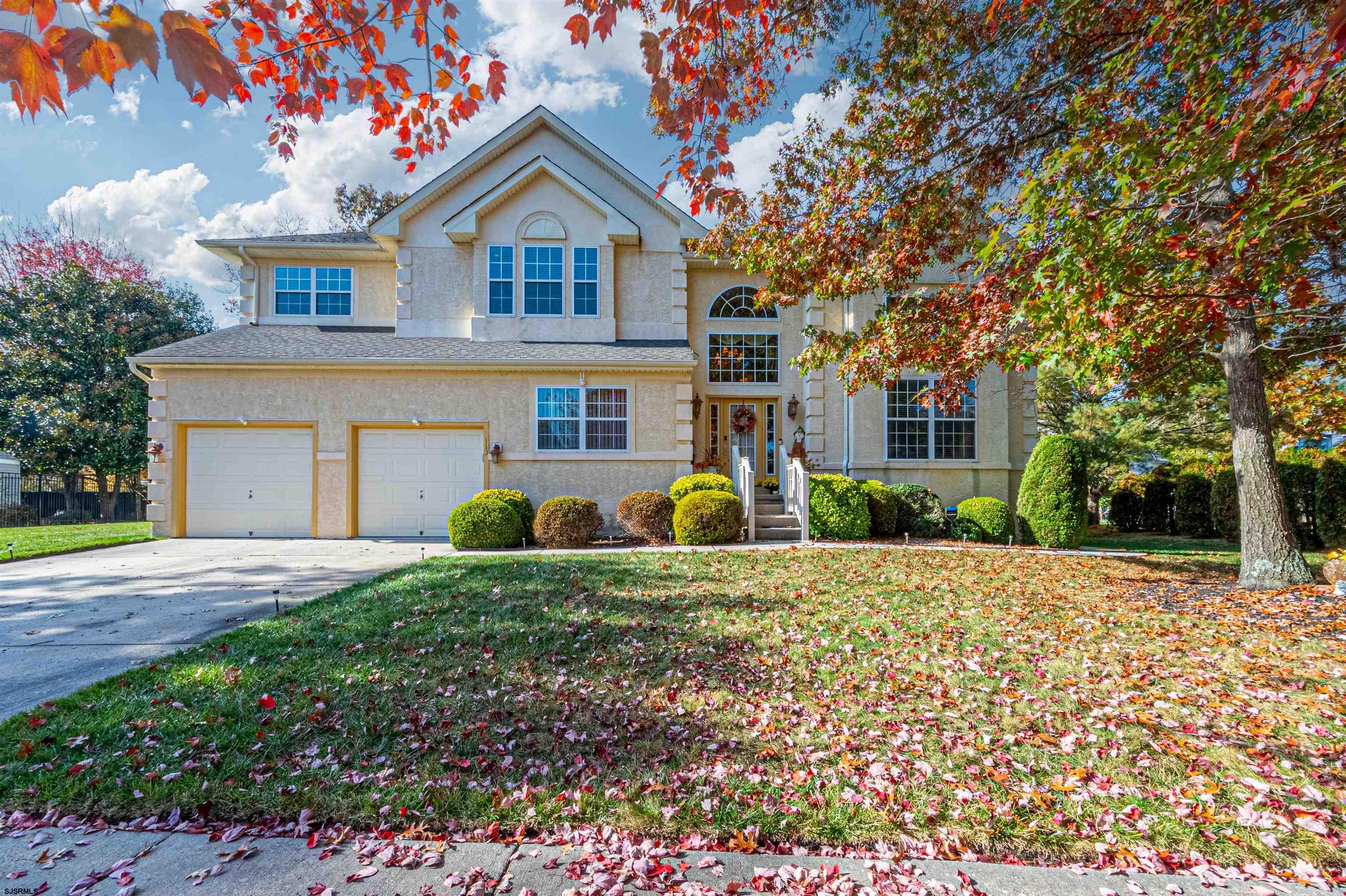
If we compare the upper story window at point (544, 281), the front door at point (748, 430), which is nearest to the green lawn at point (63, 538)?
the upper story window at point (544, 281)

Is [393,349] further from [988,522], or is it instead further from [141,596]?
[988,522]

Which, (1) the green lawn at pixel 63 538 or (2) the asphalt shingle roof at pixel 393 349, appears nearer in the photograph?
(1) the green lawn at pixel 63 538

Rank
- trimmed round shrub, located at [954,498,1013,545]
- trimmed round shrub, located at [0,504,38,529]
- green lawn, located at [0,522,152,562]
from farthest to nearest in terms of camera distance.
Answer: trimmed round shrub, located at [0,504,38,529] < trimmed round shrub, located at [954,498,1013,545] < green lawn, located at [0,522,152,562]

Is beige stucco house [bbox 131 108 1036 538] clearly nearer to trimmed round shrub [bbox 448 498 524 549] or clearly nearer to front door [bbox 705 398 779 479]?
front door [bbox 705 398 779 479]

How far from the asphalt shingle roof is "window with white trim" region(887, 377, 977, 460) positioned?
188 inches

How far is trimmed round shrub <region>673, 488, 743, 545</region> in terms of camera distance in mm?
9766

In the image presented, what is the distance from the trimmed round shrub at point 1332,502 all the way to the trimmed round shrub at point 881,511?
7621 mm

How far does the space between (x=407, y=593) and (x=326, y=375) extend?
733 cm

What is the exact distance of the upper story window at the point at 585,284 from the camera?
12.7 metres

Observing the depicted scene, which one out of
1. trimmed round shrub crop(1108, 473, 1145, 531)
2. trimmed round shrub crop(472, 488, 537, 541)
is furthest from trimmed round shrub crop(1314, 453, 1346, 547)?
trimmed round shrub crop(472, 488, 537, 541)

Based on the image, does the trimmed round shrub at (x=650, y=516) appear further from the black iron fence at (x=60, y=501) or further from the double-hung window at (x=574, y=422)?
the black iron fence at (x=60, y=501)

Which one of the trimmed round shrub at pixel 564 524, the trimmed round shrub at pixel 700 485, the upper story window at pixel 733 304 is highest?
the upper story window at pixel 733 304

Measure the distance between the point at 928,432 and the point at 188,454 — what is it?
49.6ft

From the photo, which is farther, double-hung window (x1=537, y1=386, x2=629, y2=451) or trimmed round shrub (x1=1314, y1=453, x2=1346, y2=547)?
double-hung window (x1=537, y1=386, x2=629, y2=451)
